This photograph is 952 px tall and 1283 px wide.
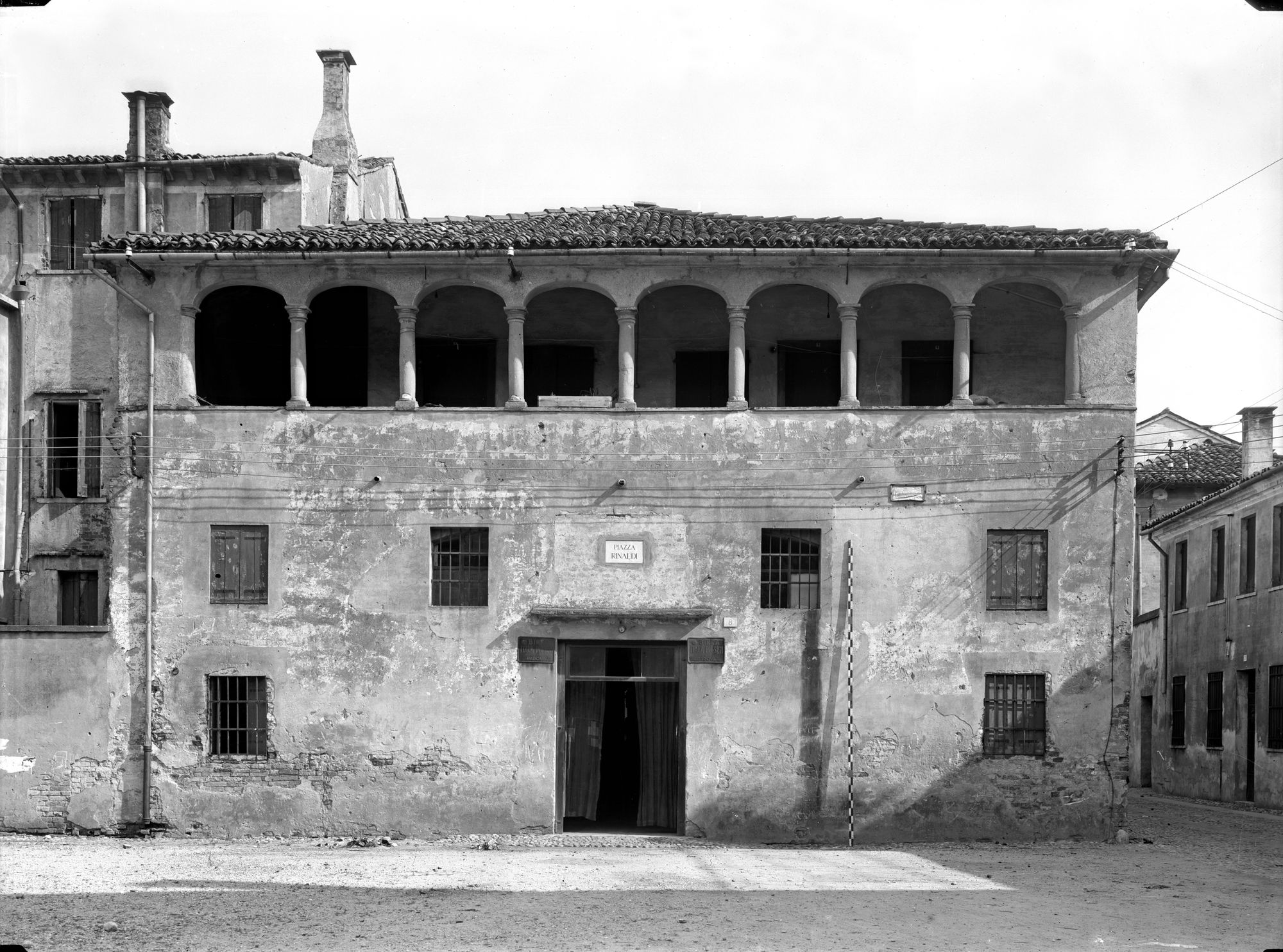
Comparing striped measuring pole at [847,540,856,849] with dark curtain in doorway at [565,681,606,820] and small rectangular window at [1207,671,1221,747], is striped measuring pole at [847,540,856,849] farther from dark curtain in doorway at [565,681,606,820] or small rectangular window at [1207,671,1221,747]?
small rectangular window at [1207,671,1221,747]

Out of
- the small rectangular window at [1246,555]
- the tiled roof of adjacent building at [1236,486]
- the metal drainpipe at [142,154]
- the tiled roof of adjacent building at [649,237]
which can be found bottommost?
the small rectangular window at [1246,555]

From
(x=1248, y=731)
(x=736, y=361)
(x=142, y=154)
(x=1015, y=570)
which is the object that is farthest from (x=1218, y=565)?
(x=142, y=154)

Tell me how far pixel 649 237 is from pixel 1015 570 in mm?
7425

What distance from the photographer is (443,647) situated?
75.0ft

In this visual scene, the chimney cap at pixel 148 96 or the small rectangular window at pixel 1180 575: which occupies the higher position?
the chimney cap at pixel 148 96

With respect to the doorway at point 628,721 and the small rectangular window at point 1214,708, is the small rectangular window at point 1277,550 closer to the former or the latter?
the small rectangular window at point 1214,708

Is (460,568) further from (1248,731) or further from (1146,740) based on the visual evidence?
(1146,740)

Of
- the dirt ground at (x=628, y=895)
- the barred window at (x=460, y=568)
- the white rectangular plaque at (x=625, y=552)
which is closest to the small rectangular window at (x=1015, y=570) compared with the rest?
the dirt ground at (x=628, y=895)

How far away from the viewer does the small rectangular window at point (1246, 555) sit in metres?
31.2

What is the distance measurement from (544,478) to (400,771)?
4833 mm

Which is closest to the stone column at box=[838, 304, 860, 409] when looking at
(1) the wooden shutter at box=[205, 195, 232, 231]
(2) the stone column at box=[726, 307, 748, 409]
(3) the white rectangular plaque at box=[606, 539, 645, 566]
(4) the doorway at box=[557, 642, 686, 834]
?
(2) the stone column at box=[726, 307, 748, 409]

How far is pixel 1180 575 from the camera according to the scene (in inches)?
1439

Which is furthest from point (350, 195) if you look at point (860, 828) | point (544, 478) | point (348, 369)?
point (860, 828)

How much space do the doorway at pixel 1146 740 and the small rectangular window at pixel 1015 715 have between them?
17587mm
